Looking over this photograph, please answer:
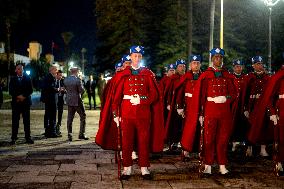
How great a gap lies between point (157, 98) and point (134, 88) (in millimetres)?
499

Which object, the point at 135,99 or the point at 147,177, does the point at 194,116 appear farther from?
the point at 147,177

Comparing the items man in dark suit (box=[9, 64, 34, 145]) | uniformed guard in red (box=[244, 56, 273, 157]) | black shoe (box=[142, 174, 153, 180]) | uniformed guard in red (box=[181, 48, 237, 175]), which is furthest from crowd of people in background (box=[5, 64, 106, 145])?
uniformed guard in red (box=[181, 48, 237, 175])

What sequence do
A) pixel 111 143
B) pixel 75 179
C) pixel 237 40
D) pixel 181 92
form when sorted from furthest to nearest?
pixel 237 40
pixel 181 92
pixel 111 143
pixel 75 179

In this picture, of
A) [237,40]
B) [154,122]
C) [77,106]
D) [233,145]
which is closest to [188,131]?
[154,122]

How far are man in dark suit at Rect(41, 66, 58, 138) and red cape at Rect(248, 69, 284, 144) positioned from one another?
24.5 feet

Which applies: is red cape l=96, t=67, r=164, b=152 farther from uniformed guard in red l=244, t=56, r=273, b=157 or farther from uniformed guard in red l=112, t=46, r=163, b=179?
uniformed guard in red l=244, t=56, r=273, b=157

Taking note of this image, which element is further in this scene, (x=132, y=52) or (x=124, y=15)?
(x=124, y=15)

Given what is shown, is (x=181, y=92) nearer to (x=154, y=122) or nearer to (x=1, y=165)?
(x=154, y=122)

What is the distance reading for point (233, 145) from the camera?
13.0 m

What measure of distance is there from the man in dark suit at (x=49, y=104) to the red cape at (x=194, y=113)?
22.5 feet

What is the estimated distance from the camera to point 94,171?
9.65 metres

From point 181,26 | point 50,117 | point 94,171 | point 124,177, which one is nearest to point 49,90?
point 50,117

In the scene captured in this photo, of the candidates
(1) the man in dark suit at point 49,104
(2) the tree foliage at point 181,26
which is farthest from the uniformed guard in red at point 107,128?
(2) the tree foliage at point 181,26

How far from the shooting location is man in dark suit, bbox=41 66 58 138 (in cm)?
1566
